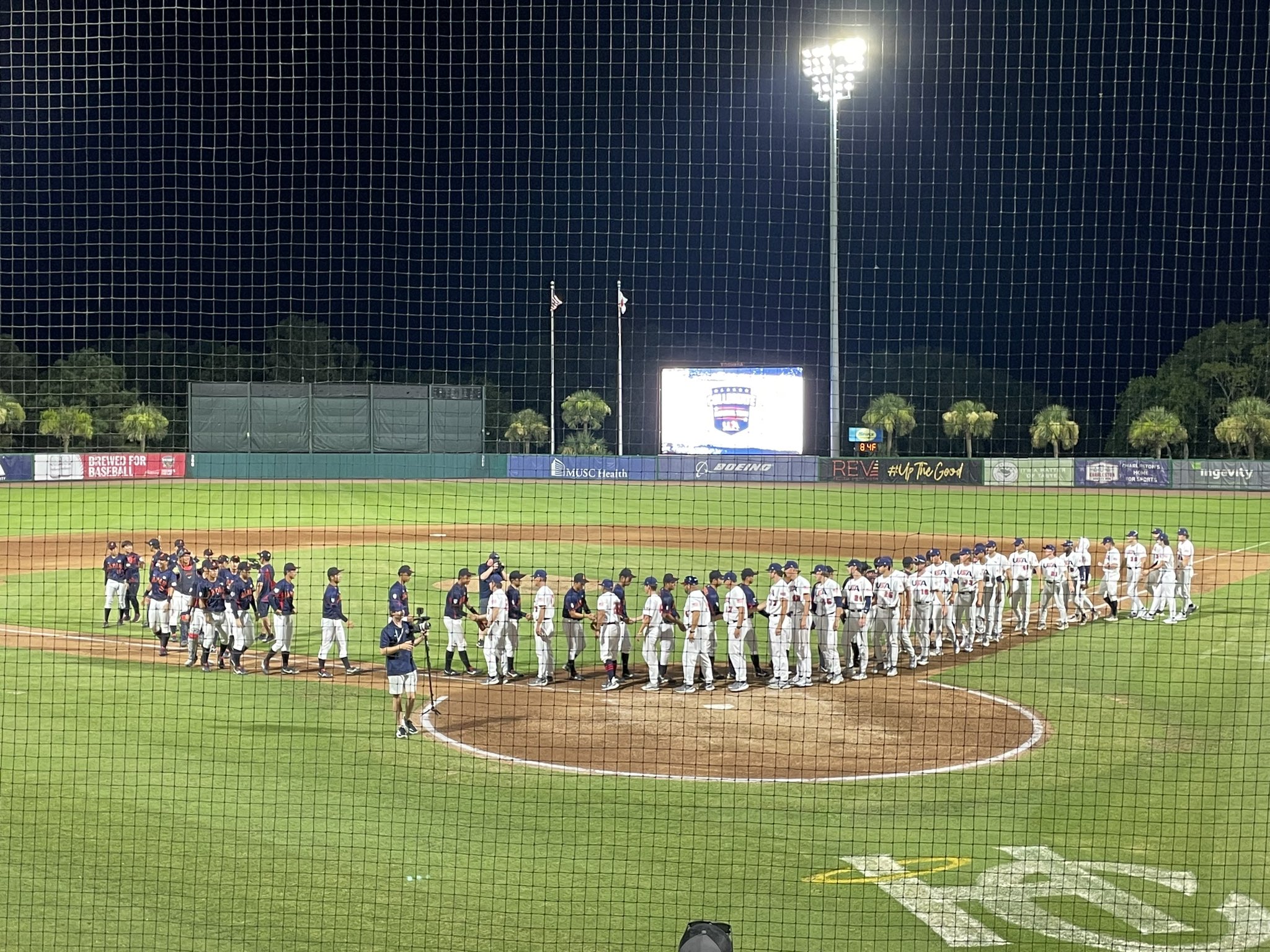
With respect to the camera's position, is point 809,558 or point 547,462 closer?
point 809,558

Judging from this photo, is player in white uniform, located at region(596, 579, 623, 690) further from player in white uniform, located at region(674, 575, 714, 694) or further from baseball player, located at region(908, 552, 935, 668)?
baseball player, located at region(908, 552, 935, 668)

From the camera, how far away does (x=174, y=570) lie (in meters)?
17.9

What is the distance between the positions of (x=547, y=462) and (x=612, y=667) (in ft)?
121

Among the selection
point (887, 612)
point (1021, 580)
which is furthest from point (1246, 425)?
point (887, 612)

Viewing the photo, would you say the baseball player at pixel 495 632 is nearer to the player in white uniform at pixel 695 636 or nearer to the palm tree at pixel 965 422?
the player in white uniform at pixel 695 636

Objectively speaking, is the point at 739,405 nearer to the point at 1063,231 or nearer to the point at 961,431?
the point at 961,431

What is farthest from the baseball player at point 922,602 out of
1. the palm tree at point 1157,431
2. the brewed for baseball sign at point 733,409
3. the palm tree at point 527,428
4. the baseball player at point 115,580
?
the palm tree at point 527,428

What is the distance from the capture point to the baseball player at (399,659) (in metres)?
12.2

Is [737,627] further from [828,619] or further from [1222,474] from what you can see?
[1222,474]

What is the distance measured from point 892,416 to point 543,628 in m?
46.6

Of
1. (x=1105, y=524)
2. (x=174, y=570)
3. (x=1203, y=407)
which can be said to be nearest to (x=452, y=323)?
(x=1203, y=407)

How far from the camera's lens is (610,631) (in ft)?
50.5

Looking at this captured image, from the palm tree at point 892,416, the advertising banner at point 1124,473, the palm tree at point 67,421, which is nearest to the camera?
the palm tree at point 67,421

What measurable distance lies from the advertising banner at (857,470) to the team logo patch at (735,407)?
11.3 feet
